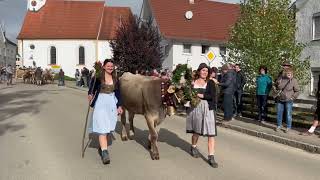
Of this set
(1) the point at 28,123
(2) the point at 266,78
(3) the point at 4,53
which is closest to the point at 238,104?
(2) the point at 266,78

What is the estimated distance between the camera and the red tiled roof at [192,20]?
50031 mm

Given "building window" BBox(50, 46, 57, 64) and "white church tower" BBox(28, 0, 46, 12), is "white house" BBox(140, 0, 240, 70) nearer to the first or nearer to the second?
"building window" BBox(50, 46, 57, 64)

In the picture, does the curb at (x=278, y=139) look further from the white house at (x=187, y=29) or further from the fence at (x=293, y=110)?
the white house at (x=187, y=29)

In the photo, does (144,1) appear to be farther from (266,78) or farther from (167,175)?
(167,175)

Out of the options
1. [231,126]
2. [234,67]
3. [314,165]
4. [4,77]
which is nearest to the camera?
[314,165]

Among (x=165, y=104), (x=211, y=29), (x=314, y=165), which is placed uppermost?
(x=211, y=29)

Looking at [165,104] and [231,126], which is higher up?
[165,104]

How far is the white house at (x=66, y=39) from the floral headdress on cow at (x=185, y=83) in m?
59.9

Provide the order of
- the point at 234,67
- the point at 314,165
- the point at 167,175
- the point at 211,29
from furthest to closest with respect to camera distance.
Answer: the point at 211,29
the point at 234,67
the point at 314,165
the point at 167,175

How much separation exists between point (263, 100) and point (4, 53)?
308ft

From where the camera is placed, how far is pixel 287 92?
42.9 ft

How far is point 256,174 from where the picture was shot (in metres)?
8.28

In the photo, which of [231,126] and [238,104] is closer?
[231,126]

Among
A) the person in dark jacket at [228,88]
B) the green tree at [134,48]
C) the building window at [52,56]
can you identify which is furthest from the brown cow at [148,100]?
the building window at [52,56]
